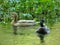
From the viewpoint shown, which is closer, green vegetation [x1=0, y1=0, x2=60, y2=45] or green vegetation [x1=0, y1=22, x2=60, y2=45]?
green vegetation [x1=0, y1=22, x2=60, y2=45]

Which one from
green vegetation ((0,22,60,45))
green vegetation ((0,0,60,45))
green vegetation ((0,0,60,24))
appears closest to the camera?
green vegetation ((0,22,60,45))

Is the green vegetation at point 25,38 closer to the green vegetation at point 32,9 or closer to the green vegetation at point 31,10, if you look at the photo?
the green vegetation at point 31,10

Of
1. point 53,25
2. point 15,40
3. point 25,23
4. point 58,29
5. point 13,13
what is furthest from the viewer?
point 13,13

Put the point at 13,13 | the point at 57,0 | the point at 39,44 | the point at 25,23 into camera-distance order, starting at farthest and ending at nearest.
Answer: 1. the point at 57,0
2. the point at 13,13
3. the point at 25,23
4. the point at 39,44

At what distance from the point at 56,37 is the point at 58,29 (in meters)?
1.71

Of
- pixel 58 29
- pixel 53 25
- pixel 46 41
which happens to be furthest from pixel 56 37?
pixel 53 25

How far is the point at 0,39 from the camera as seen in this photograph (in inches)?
371

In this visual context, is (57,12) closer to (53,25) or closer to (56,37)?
(53,25)

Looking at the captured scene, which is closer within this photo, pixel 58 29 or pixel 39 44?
pixel 39 44

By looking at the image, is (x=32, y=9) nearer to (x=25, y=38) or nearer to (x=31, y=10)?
(x=31, y=10)

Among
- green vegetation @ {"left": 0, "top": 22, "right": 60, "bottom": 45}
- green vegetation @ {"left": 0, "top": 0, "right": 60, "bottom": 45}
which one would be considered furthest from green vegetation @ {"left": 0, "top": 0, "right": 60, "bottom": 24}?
green vegetation @ {"left": 0, "top": 22, "right": 60, "bottom": 45}

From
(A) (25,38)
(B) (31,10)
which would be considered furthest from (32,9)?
(A) (25,38)

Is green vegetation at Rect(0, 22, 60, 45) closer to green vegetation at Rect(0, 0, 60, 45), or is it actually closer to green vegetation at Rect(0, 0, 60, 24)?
green vegetation at Rect(0, 0, 60, 45)

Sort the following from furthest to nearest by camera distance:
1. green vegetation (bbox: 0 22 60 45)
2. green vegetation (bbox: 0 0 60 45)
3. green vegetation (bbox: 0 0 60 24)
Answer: green vegetation (bbox: 0 0 60 24), green vegetation (bbox: 0 0 60 45), green vegetation (bbox: 0 22 60 45)
